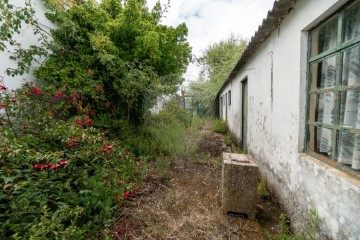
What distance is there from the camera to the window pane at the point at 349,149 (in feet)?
5.07

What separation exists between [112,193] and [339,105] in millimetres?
2953

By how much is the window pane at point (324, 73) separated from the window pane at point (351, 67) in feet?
0.28

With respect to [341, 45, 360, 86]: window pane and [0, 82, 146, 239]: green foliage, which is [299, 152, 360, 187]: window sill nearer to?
[341, 45, 360, 86]: window pane

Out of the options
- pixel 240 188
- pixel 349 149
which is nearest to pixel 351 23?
pixel 349 149

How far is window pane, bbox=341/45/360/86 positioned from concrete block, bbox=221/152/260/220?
1465 mm

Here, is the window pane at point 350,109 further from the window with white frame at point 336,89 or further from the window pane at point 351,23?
the window pane at point 351,23

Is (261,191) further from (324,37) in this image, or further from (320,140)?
(324,37)

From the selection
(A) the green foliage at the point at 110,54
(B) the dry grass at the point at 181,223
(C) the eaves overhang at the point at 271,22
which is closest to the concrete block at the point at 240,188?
(B) the dry grass at the point at 181,223

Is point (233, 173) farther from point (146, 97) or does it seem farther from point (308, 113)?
point (146, 97)

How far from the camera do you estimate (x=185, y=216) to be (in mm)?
2635

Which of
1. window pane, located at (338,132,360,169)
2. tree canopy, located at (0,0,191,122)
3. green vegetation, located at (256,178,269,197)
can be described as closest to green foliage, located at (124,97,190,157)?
tree canopy, located at (0,0,191,122)

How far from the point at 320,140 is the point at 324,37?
116cm

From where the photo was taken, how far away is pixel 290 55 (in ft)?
8.36

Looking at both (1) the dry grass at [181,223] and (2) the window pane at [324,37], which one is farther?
(1) the dry grass at [181,223]
